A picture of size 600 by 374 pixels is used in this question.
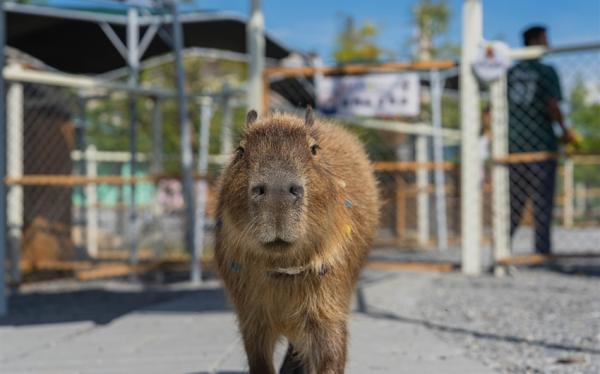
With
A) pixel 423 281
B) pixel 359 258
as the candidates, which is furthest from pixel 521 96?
pixel 359 258

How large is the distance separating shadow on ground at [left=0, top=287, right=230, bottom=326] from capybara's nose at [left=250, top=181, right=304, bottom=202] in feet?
10.9

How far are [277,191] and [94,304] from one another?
16.6 feet

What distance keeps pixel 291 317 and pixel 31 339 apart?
2.61 meters

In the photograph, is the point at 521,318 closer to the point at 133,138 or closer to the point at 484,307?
the point at 484,307

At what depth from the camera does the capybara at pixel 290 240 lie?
93.4 inches

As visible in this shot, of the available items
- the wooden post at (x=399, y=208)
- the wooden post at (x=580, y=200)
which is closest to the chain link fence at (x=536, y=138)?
the wooden post at (x=399, y=208)

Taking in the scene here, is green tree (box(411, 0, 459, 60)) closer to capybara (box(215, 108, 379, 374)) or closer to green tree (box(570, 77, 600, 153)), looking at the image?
green tree (box(570, 77, 600, 153))

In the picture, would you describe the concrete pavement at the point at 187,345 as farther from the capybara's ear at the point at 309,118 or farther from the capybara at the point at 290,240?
the capybara's ear at the point at 309,118

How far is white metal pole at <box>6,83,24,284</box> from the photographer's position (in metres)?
7.66

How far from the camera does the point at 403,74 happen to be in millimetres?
8148

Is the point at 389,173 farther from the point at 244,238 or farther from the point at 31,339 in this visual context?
the point at 244,238

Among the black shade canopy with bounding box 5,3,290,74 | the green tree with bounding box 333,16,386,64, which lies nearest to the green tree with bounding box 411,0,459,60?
the green tree with bounding box 333,16,386,64

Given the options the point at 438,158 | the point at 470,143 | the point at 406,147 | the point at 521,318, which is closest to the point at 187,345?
the point at 521,318

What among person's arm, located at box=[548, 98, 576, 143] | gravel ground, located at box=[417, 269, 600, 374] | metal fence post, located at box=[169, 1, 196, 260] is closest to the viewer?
gravel ground, located at box=[417, 269, 600, 374]
